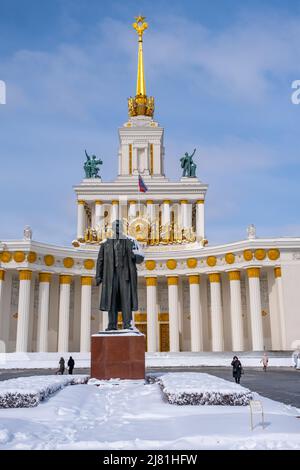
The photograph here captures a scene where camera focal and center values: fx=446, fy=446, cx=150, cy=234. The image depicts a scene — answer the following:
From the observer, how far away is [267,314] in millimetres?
40094

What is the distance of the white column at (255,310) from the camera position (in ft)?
120

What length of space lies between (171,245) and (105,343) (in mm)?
35676

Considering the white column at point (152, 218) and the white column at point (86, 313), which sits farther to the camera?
the white column at point (152, 218)

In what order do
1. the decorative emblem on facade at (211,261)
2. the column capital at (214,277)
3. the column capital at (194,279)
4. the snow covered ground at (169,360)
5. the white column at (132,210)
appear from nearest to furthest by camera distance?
the snow covered ground at (169,360)
the column capital at (214,277)
the decorative emblem on facade at (211,261)
the column capital at (194,279)
the white column at (132,210)

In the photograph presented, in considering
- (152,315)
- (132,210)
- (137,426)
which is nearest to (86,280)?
(152,315)

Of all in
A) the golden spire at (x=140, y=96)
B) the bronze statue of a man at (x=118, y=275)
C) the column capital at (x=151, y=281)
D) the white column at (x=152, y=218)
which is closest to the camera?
the bronze statue of a man at (x=118, y=275)

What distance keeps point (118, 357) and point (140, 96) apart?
55319mm

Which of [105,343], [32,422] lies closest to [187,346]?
[105,343]

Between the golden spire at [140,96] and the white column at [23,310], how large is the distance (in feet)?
106

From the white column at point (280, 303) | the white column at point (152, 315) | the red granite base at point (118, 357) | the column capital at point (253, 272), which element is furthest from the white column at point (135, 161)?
the red granite base at point (118, 357)

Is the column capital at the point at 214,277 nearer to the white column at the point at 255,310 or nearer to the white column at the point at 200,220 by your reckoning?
the white column at the point at 255,310

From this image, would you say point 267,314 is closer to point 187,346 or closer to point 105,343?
point 187,346

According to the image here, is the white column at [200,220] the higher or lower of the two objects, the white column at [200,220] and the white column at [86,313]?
the higher

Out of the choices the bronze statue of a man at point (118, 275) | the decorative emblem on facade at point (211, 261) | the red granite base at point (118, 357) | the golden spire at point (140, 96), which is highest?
the golden spire at point (140, 96)
